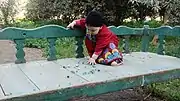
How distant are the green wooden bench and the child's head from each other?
0.32 m

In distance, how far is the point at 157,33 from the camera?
12.6 ft

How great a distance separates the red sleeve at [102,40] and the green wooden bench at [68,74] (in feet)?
0.63

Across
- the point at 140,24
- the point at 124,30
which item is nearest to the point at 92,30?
the point at 124,30

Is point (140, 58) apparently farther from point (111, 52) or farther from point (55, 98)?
point (55, 98)

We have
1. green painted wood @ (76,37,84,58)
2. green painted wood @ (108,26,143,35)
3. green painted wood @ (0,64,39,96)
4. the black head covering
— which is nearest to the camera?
green painted wood @ (0,64,39,96)

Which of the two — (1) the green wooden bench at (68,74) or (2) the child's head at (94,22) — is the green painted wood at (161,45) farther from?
(2) the child's head at (94,22)

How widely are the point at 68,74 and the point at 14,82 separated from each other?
477 millimetres

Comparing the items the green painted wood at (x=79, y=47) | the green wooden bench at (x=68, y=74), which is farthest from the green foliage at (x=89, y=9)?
the green wooden bench at (x=68, y=74)

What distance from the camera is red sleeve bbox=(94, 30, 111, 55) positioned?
9.90ft

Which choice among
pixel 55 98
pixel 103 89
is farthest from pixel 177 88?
pixel 55 98

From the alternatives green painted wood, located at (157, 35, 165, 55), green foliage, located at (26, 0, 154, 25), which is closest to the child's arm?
green painted wood, located at (157, 35, 165, 55)

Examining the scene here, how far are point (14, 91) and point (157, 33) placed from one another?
7.62 feet

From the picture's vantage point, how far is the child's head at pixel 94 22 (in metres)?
2.93

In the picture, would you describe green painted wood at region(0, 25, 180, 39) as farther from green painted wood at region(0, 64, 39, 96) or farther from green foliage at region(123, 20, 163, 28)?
green foliage at region(123, 20, 163, 28)
